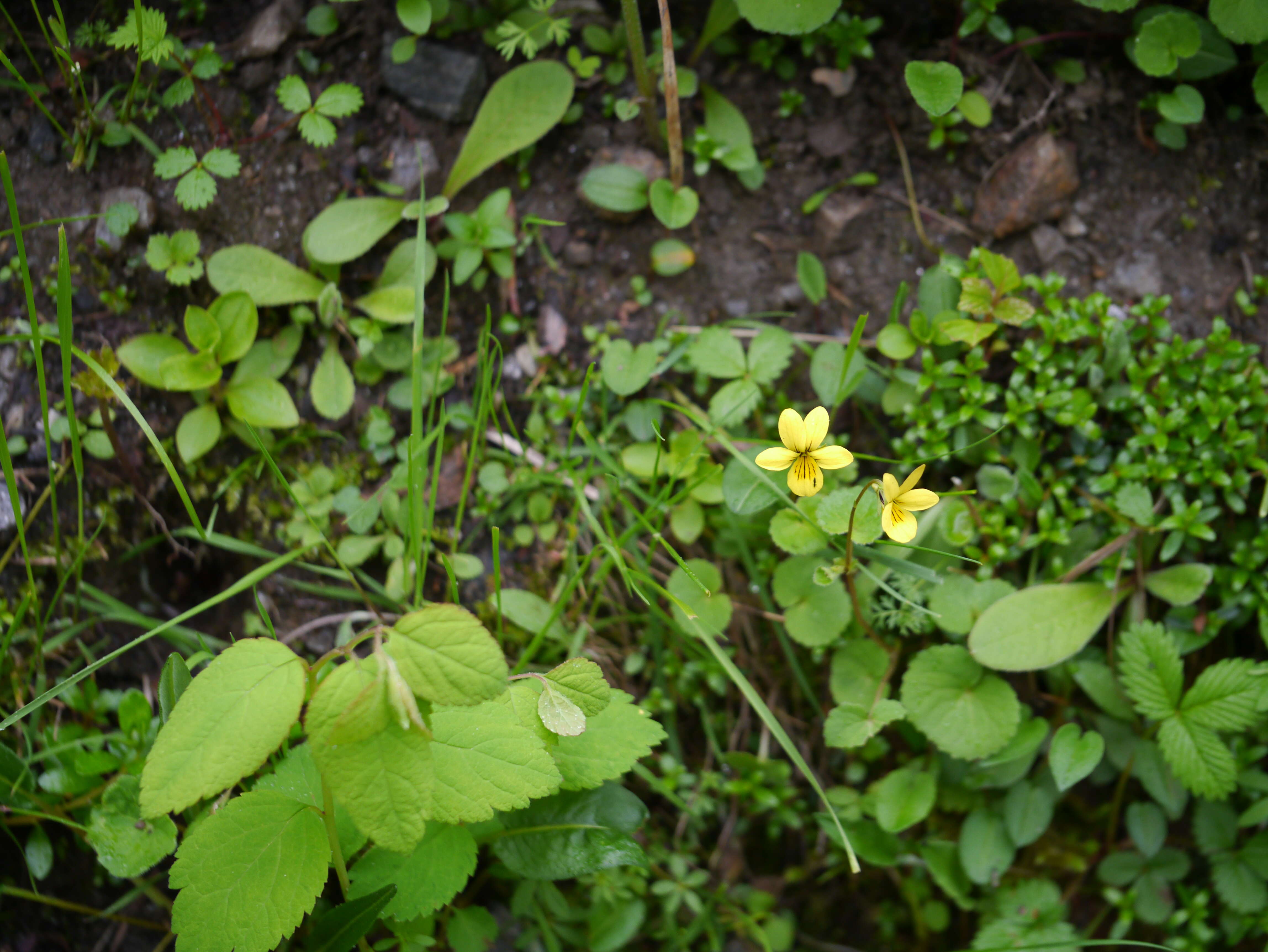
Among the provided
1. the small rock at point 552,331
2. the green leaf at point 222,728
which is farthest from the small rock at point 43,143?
the green leaf at point 222,728

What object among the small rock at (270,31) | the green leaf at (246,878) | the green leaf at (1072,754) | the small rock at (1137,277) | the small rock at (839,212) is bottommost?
the green leaf at (1072,754)

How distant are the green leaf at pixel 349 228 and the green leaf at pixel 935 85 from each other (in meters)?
1.48

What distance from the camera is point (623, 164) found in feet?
7.66

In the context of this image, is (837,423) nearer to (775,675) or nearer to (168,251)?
(775,675)

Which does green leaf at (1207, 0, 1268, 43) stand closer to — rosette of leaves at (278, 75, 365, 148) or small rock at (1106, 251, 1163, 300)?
small rock at (1106, 251, 1163, 300)

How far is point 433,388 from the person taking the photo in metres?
2.04

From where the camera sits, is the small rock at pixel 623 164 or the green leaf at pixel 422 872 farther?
the small rock at pixel 623 164

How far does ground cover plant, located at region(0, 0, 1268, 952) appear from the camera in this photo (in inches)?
78.9

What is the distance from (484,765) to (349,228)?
5.23 ft

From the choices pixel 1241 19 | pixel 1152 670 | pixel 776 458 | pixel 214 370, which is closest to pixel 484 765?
pixel 776 458

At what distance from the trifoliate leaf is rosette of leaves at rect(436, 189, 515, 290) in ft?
4.09

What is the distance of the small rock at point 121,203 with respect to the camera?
219cm

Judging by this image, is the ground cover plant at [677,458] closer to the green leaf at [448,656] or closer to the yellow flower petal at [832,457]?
the yellow flower petal at [832,457]

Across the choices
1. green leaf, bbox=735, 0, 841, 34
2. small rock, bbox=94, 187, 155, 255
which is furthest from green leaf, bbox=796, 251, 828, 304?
small rock, bbox=94, 187, 155, 255
